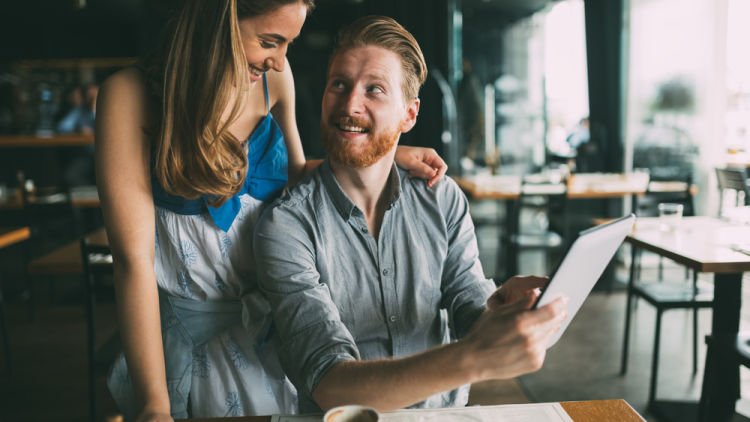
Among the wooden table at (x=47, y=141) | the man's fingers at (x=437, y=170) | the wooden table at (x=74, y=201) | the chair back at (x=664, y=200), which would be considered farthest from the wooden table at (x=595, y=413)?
the wooden table at (x=47, y=141)

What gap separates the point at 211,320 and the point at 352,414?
58 centimetres

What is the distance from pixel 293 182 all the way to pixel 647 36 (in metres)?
5.85

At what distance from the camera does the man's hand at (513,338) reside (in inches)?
36.2

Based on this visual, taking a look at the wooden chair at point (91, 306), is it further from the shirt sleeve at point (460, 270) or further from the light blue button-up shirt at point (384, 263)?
the shirt sleeve at point (460, 270)

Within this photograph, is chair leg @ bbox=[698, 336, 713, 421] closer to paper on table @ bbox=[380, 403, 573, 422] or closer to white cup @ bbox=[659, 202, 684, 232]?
white cup @ bbox=[659, 202, 684, 232]

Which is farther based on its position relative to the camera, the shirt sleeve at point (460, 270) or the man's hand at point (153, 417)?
the shirt sleeve at point (460, 270)

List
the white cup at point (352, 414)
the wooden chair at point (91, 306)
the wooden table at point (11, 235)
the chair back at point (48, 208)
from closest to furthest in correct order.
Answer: the white cup at point (352, 414)
the wooden chair at point (91, 306)
the wooden table at point (11, 235)
the chair back at point (48, 208)

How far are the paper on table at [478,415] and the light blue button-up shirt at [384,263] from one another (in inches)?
11.2

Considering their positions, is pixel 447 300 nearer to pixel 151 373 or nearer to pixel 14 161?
pixel 151 373

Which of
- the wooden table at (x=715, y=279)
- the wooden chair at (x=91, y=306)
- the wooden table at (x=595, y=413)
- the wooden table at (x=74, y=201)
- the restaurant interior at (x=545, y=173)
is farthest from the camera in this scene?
the wooden table at (x=74, y=201)

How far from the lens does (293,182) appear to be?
1.62m

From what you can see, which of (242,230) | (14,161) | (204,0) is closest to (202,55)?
(204,0)

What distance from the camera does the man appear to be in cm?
131

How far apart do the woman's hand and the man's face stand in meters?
0.15
